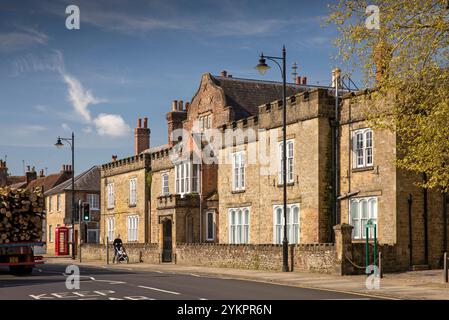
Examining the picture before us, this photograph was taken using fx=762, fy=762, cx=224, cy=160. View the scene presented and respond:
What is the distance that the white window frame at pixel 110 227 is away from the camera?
60.7m

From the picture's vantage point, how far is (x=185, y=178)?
4728 centimetres

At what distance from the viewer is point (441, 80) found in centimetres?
2439

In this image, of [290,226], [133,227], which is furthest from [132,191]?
[290,226]

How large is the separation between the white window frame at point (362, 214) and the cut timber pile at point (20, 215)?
13.5m

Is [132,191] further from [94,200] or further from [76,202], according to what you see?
[94,200]

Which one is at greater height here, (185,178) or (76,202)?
(185,178)

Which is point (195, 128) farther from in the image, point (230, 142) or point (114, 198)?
point (114, 198)

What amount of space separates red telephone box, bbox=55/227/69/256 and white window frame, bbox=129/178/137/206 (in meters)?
12.9

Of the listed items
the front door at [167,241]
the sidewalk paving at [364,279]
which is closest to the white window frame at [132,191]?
the front door at [167,241]

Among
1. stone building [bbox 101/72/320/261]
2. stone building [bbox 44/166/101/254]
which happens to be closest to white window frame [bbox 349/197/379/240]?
stone building [bbox 101/72/320/261]

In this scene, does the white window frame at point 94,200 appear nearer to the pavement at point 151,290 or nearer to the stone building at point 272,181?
the stone building at point 272,181

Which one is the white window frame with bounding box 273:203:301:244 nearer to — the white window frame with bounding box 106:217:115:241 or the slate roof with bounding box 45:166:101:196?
the white window frame with bounding box 106:217:115:241

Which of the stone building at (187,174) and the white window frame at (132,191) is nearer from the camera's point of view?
the stone building at (187,174)

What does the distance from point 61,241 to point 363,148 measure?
41.8 meters
